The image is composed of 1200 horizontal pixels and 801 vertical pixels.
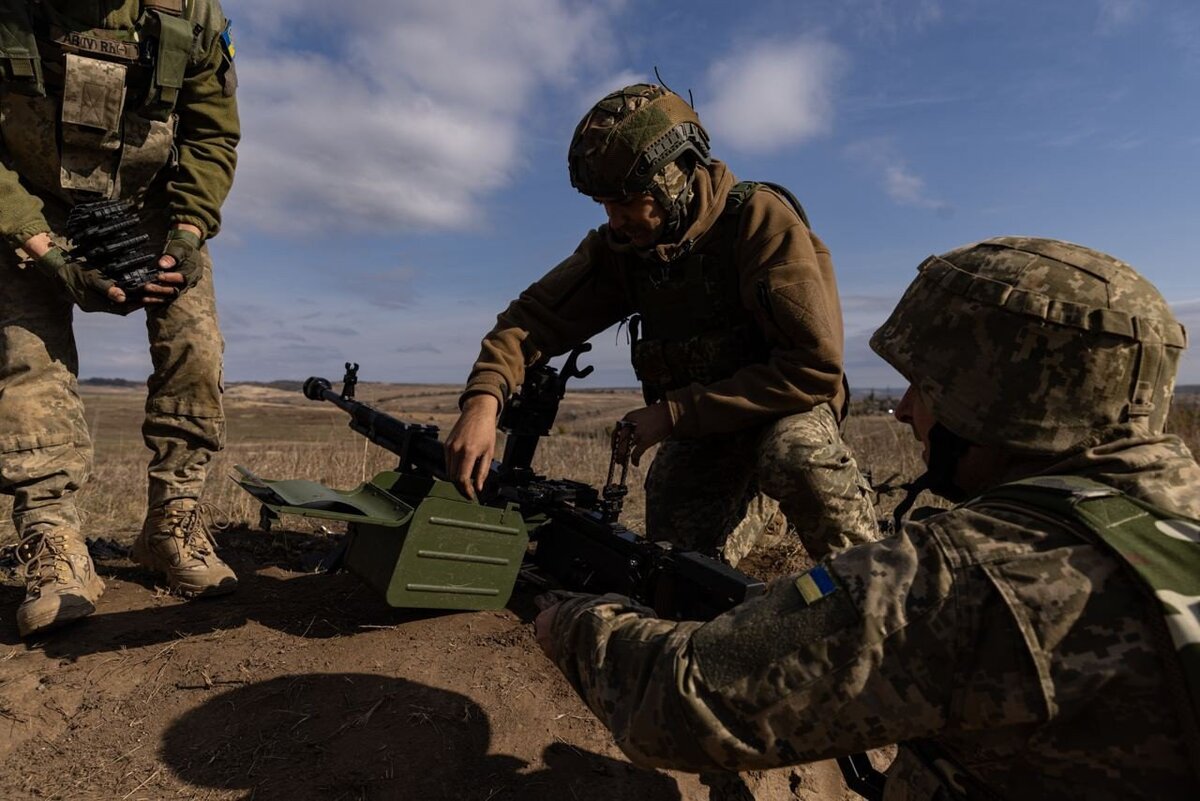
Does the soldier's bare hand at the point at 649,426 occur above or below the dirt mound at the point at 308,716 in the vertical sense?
above

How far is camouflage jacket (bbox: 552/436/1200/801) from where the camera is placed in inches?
52.8

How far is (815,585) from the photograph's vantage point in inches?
59.8

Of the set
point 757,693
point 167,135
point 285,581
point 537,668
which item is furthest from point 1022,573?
point 167,135

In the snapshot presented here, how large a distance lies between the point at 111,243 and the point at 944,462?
3.47m

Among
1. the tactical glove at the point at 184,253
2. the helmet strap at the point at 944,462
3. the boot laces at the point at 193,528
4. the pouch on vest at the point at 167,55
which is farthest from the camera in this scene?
the boot laces at the point at 193,528

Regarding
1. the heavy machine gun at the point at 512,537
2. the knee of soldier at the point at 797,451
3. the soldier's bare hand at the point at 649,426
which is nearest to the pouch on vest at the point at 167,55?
the heavy machine gun at the point at 512,537

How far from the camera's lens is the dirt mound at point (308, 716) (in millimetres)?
2461

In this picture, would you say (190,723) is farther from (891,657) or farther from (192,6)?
(192,6)

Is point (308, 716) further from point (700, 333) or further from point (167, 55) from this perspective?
point (167, 55)

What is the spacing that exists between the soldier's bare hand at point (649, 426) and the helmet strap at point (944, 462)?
60.4 inches

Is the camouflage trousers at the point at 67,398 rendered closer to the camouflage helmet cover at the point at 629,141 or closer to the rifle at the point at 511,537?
the rifle at the point at 511,537

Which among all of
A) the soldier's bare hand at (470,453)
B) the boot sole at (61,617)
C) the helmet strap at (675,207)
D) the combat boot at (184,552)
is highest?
the helmet strap at (675,207)

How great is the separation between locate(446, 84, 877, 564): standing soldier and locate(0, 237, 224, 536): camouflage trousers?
4.31 feet

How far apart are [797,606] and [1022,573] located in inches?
15.6
